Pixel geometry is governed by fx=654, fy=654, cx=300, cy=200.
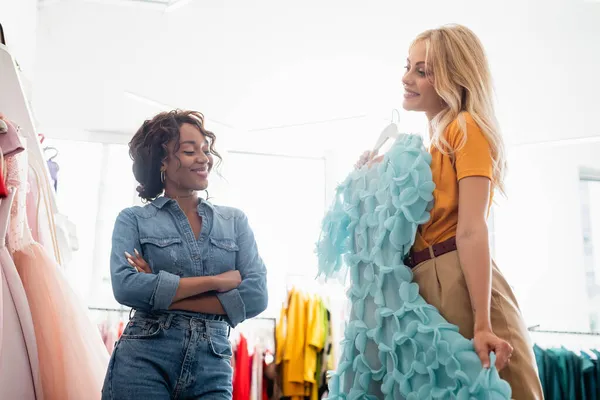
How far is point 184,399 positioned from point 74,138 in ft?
15.2

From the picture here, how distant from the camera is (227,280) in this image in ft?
6.31

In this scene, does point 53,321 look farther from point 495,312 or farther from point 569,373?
point 569,373

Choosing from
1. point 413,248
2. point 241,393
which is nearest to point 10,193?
point 413,248

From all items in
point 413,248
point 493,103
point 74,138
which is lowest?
point 413,248

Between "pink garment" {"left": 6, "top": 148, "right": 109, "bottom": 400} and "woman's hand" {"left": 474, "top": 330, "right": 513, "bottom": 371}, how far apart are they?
1248 millimetres

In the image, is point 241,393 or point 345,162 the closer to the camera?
point 241,393

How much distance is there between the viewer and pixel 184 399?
177 cm

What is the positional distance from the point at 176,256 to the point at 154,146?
14.9 inches

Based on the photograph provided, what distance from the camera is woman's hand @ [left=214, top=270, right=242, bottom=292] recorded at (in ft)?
6.23

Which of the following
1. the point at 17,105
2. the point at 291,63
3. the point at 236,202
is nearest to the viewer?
the point at 17,105

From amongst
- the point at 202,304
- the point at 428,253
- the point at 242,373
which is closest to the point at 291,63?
the point at 242,373

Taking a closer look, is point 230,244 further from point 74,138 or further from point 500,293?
point 74,138

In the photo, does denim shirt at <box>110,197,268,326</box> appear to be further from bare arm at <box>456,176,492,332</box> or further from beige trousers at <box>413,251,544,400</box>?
bare arm at <box>456,176,492,332</box>

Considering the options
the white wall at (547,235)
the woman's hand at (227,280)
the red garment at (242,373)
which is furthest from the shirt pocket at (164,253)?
the white wall at (547,235)
